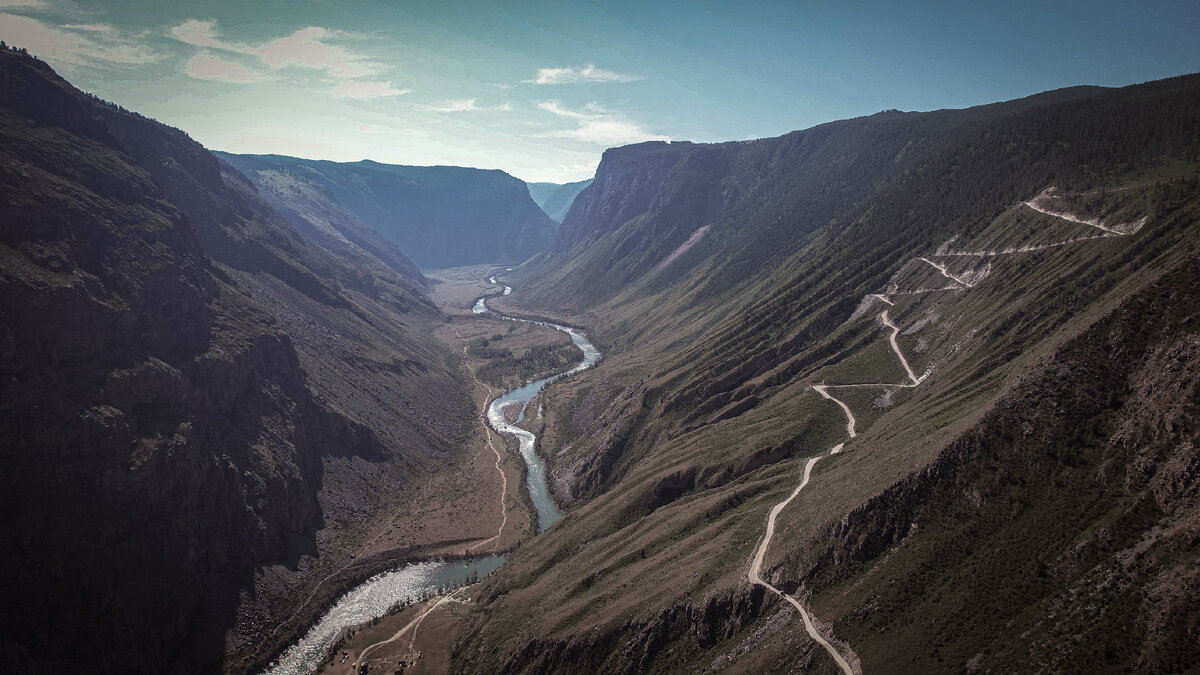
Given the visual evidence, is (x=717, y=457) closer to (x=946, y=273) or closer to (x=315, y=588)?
(x=946, y=273)

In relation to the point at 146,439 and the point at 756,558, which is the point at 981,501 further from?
the point at 146,439

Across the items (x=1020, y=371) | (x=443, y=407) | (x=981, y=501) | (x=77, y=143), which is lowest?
(x=443, y=407)

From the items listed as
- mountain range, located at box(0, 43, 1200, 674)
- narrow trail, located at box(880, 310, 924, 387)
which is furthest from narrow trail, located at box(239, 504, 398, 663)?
narrow trail, located at box(880, 310, 924, 387)

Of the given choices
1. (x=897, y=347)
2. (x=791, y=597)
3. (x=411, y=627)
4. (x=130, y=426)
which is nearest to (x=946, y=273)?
(x=897, y=347)

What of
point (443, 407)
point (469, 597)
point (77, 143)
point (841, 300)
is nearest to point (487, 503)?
point (469, 597)

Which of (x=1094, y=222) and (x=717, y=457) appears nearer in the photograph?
(x=1094, y=222)

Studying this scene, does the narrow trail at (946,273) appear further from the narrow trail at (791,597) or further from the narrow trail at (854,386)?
the narrow trail at (791,597)
